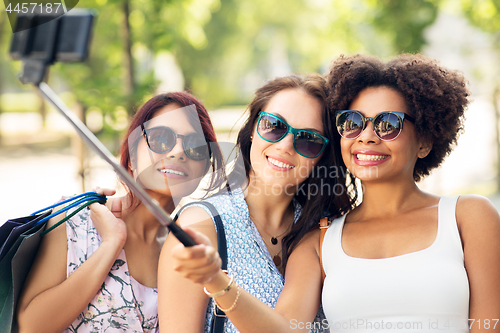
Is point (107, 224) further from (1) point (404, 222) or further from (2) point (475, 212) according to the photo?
(2) point (475, 212)

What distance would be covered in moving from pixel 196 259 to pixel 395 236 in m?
1.32

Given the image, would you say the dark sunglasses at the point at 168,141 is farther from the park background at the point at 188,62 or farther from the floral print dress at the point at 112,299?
the floral print dress at the point at 112,299

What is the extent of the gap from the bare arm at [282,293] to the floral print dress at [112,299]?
0.63 m

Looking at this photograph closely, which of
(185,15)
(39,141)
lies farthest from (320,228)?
(39,141)

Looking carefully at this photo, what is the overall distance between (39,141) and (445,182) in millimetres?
19248

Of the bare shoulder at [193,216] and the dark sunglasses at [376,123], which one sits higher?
the dark sunglasses at [376,123]

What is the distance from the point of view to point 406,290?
7.55 ft

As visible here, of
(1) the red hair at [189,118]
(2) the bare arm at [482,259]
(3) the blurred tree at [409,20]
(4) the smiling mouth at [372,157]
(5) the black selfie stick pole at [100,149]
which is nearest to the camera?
(5) the black selfie stick pole at [100,149]

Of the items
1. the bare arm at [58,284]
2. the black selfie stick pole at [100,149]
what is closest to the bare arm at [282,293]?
the black selfie stick pole at [100,149]

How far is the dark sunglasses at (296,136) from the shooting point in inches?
103

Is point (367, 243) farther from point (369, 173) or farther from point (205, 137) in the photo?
point (205, 137)

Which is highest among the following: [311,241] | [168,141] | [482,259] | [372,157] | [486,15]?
[486,15]

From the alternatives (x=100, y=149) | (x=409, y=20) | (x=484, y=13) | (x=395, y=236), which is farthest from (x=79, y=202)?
(x=484, y=13)

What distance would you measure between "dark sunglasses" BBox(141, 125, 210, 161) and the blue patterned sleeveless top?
28 cm
